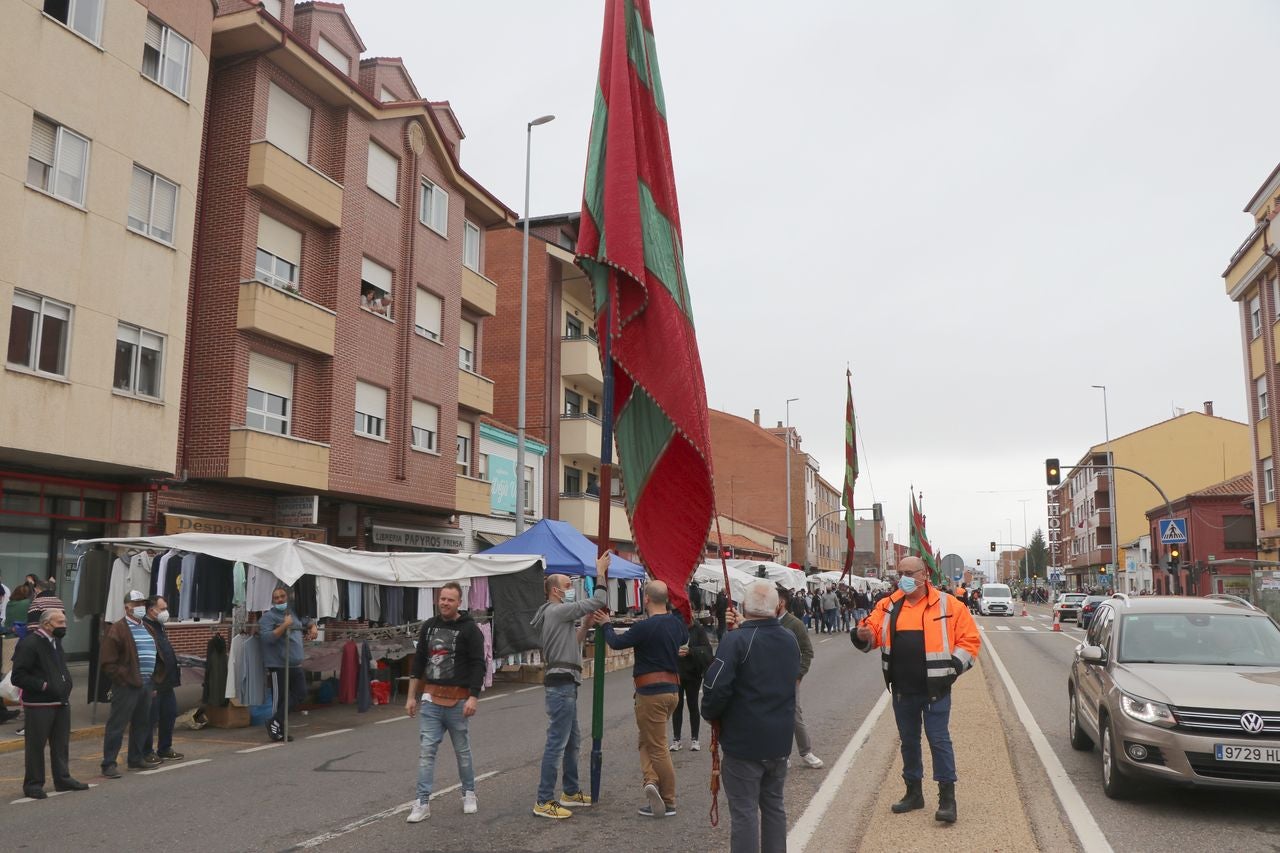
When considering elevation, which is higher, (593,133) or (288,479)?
(593,133)

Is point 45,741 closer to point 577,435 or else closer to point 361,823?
point 361,823

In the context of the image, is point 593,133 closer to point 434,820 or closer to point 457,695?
point 457,695

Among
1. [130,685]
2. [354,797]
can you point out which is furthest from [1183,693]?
[130,685]

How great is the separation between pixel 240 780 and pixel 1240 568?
163 feet

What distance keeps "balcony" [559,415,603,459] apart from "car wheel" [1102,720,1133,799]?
28.4 m

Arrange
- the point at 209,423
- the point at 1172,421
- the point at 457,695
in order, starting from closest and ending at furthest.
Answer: the point at 457,695
the point at 209,423
the point at 1172,421

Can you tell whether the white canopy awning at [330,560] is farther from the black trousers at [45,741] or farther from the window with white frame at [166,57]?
the window with white frame at [166,57]

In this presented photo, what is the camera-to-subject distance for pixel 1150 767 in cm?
734

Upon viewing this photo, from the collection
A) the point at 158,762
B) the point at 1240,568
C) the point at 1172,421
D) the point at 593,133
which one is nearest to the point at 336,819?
the point at 158,762

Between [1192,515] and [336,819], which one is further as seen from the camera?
[1192,515]

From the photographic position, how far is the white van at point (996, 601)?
57.9 meters

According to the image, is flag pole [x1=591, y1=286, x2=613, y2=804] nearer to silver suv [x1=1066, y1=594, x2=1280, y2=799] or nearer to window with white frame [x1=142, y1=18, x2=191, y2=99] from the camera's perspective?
silver suv [x1=1066, y1=594, x2=1280, y2=799]

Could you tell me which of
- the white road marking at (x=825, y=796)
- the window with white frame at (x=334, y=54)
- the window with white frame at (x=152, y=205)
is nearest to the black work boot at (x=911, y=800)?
the white road marking at (x=825, y=796)

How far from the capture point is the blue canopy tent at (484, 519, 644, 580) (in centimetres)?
1942
